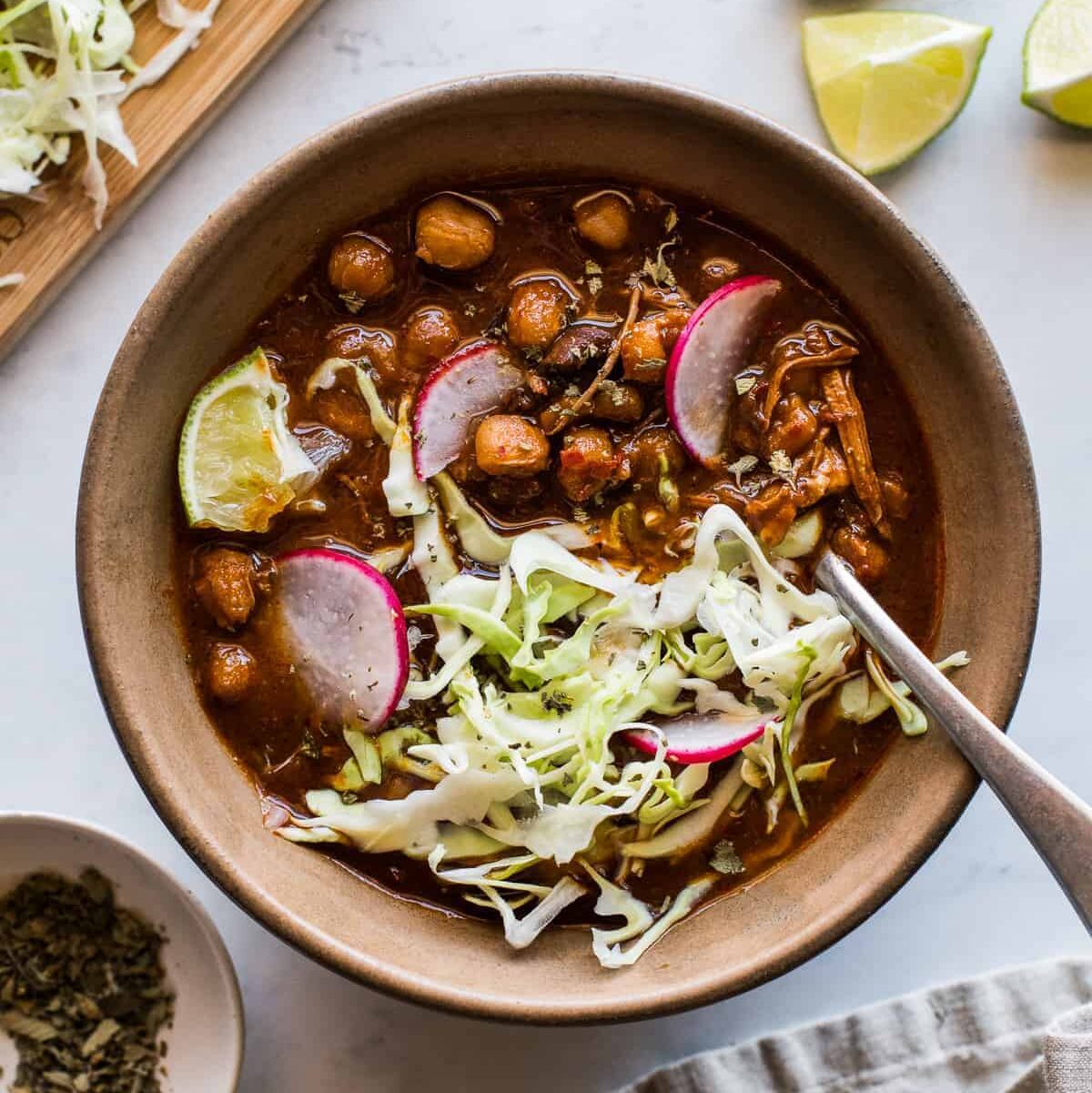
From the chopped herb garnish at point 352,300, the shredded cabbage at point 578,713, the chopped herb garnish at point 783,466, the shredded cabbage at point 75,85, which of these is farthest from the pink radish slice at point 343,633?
the shredded cabbage at point 75,85

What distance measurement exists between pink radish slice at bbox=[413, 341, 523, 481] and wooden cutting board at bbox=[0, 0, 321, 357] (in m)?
0.84

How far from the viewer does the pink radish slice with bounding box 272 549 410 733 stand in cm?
276

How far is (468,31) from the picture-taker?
119 inches

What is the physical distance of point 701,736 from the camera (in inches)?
110

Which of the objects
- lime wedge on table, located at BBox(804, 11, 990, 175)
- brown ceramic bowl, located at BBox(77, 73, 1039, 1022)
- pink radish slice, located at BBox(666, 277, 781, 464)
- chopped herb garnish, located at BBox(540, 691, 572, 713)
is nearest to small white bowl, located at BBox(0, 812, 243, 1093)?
brown ceramic bowl, located at BBox(77, 73, 1039, 1022)

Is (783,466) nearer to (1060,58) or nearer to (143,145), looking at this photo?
(1060,58)

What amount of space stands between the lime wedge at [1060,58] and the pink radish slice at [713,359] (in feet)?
2.55

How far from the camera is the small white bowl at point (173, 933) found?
2.85 m

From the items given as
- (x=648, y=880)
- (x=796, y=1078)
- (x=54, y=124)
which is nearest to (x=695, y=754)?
(x=648, y=880)

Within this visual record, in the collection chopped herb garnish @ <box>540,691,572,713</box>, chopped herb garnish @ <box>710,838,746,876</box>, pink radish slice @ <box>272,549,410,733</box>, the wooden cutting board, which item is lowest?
chopped herb garnish @ <box>710,838,746,876</box>

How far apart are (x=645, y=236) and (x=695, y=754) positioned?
1125 millimetres

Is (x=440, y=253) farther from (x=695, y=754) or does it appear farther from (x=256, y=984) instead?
(x=256, y=984)

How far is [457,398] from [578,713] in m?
0.72

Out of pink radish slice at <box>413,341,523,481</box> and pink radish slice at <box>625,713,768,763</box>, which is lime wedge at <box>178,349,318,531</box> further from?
pink radish slice at <box>625,713,768,763</box>
